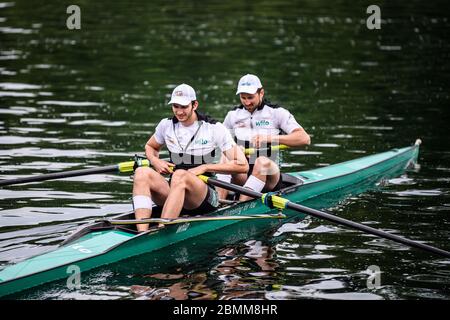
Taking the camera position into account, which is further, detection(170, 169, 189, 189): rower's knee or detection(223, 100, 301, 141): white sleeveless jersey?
detection(223, 100, 301, 141): white sleeveless jersey

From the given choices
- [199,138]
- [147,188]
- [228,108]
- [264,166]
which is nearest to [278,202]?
[199,138]

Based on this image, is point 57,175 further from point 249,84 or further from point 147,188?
point 249,84

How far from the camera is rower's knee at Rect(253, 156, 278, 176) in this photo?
14555 mm

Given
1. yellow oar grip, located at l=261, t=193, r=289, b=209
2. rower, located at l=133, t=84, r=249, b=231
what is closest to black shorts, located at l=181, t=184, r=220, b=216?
rower, located at l=133, t=84, r=249, b=231

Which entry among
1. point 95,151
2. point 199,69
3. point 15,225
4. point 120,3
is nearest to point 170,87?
point 199,69

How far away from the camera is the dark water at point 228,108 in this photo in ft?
39.6

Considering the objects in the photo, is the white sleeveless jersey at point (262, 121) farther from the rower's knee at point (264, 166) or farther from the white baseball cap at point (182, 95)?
the white baseball cap at point (182, 95)

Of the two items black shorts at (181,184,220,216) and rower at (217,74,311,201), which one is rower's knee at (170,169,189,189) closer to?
black shorts at (181,184,220,216)

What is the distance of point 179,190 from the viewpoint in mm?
12758

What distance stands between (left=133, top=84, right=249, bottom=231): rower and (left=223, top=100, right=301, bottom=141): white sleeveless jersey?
5.70ft

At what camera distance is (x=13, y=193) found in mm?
15953

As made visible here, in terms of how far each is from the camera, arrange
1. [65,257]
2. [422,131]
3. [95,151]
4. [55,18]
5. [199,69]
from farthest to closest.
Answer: [55,18] < [199,69] < [422,131] < [95,151] < [65,257]
